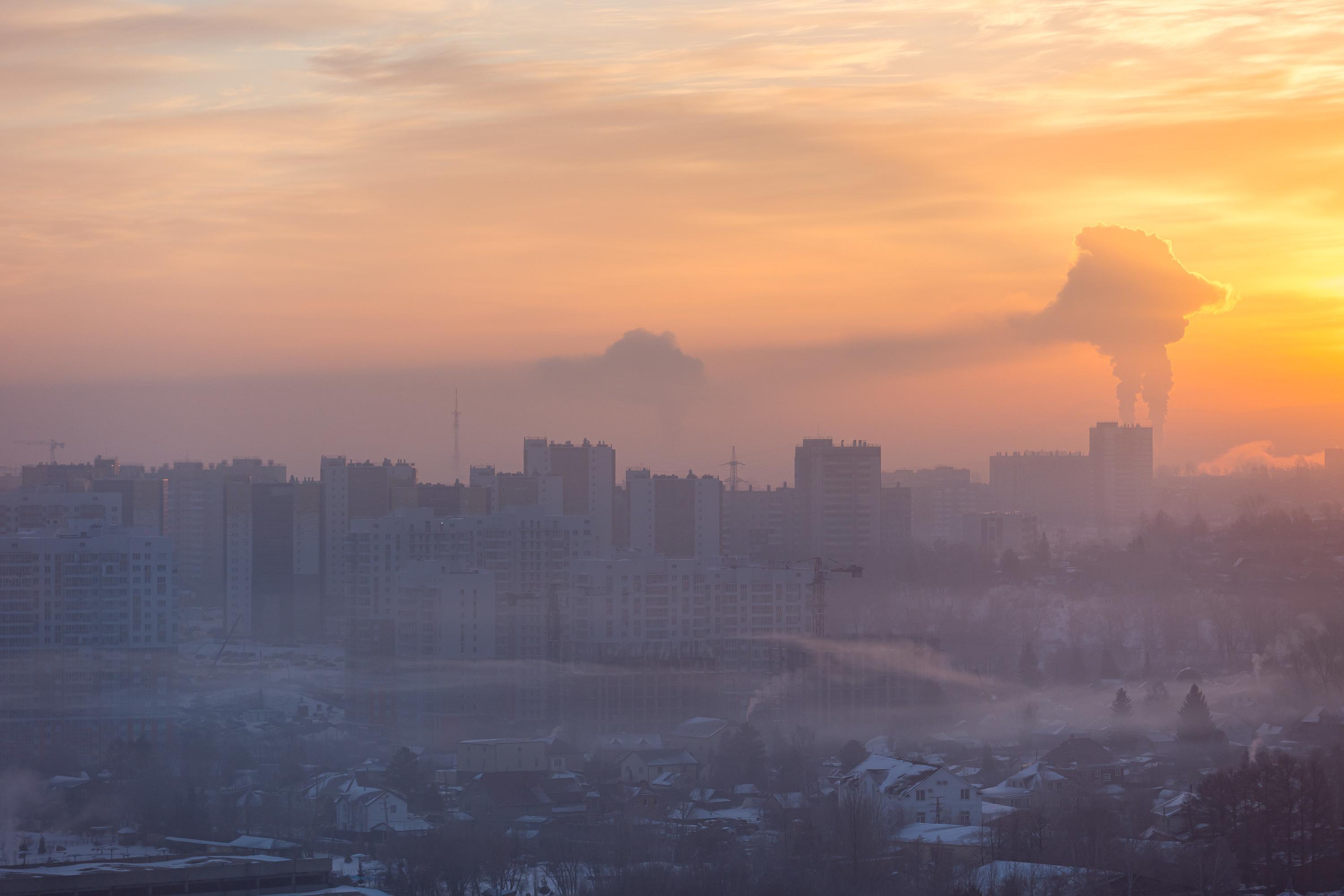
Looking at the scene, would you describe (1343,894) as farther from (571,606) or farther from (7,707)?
(7,707)

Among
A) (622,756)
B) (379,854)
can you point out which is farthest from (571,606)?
(379,854)

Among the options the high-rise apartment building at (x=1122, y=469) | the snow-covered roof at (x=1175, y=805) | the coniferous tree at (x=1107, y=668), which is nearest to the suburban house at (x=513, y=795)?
the snow-covered roof at (x=1175, y=805)

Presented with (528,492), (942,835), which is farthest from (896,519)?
(942,835)

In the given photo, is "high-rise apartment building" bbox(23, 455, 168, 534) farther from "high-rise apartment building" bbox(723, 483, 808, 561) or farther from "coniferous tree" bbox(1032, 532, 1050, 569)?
"coniferous tree" bbox(1032, 532, 1050, 569)

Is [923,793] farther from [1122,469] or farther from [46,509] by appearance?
[1122,469]

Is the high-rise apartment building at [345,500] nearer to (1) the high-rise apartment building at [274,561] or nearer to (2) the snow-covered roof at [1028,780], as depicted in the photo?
(1) the high-rise apartment building at [274,561]
